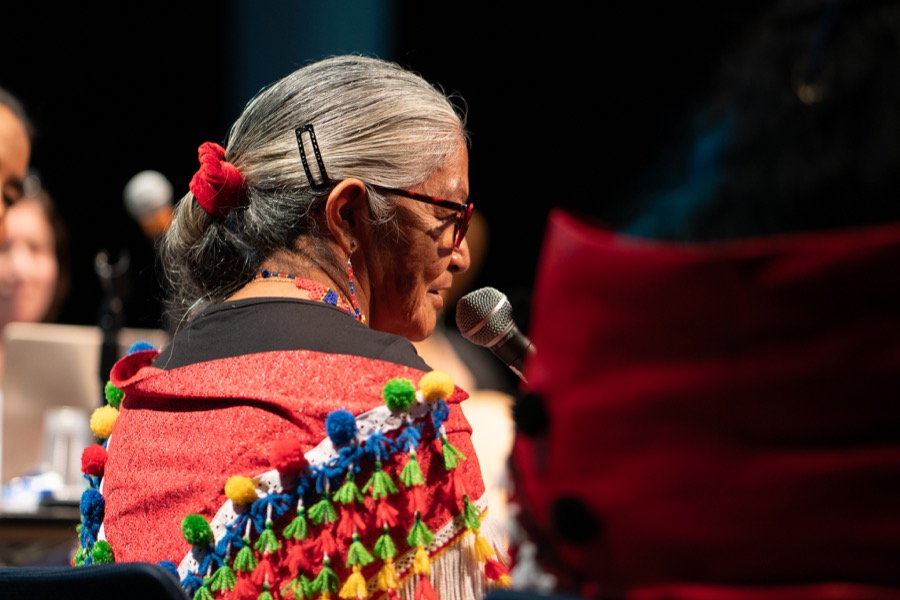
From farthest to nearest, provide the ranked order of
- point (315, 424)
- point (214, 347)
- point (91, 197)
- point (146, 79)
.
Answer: point (91, 197) → point (146, 79) → point (214, 347) → point (315, 424)

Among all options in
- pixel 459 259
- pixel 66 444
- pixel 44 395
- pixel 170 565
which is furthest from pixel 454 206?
pixel 44 395

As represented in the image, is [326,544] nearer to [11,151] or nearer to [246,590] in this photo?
[246,590]

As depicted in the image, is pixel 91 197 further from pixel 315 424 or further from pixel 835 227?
pixel 835 227

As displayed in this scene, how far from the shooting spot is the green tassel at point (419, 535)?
46.2 inches

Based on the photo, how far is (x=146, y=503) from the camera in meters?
1.27

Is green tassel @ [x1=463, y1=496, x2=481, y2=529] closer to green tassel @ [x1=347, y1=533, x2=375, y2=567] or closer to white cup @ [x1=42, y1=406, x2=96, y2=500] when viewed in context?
green tassel @ [x1=347, y1=533, x2=375, y2=567]

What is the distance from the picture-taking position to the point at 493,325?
4.85 feet

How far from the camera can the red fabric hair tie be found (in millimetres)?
1463

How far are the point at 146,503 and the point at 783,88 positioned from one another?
0.94 m

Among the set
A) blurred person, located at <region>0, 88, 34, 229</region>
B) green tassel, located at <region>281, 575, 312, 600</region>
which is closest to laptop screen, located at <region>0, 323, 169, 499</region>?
blurred person, located at <region>0, 88, 34, 229</region>

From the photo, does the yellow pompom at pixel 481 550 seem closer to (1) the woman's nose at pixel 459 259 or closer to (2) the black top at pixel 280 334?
(2) the black top at pixel 280 334

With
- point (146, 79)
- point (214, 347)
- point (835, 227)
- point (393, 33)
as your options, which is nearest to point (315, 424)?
point (214, 347)

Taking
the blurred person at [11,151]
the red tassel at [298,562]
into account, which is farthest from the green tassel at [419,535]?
the blurred person at [11,151]

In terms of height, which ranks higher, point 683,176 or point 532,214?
point 683,176
